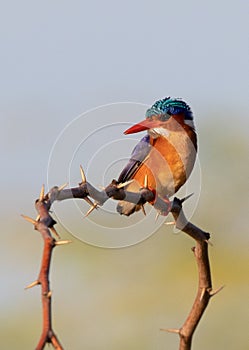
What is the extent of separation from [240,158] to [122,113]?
422cm

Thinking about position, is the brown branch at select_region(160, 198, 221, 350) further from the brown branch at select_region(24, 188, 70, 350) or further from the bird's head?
the bird's head

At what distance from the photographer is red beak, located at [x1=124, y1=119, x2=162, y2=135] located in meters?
3.31

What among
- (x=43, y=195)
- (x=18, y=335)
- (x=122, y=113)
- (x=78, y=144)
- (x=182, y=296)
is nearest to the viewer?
(x=43, y=195)

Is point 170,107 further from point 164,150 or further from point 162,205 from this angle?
point 162,205

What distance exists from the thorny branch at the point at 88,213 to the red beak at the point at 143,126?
0.52 metres

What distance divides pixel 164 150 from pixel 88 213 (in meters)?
1.66

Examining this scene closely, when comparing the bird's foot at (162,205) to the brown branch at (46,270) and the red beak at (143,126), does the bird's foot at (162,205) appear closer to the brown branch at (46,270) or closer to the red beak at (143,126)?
the red beak at (143,126)

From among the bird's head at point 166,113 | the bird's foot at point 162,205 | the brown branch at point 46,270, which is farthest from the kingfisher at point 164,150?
the brown branch at point 46,270

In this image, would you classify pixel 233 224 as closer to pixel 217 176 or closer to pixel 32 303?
pixel 217 176

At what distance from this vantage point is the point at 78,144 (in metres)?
2.70

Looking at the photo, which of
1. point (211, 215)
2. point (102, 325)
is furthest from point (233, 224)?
point (102, 325)

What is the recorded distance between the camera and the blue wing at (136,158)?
3.61 metres

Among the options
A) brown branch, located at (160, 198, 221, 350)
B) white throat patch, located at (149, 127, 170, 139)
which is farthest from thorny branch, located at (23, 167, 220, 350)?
white throat patch, located at (149, 127, 170, 139)

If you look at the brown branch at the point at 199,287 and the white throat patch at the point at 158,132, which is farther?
the white throat patch at the point at 158,132
